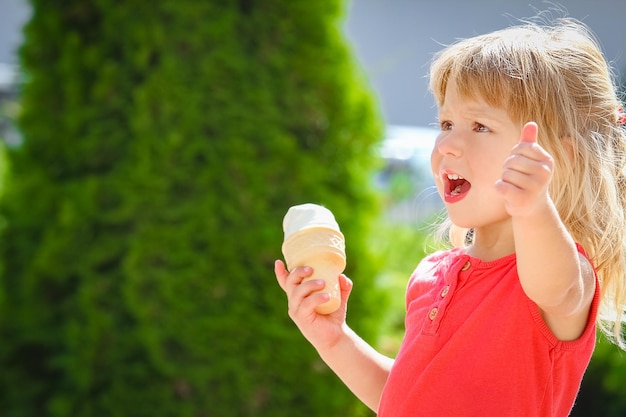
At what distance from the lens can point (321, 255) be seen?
5.84 feet

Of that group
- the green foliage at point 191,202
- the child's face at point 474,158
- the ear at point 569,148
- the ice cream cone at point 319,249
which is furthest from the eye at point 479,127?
the green foliage at point 191,202

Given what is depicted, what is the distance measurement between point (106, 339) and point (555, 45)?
272cm

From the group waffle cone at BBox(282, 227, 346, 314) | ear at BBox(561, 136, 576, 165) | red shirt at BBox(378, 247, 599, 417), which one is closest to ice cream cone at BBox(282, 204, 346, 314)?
waffle cone at BBox(282, 227, 346, 314)

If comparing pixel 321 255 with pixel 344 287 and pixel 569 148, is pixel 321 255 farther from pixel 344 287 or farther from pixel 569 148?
pixel 569 148

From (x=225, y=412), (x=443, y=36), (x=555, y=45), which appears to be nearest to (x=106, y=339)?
(x=225, y=412)

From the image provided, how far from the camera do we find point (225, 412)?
370 cm

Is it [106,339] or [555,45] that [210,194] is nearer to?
[106,339]

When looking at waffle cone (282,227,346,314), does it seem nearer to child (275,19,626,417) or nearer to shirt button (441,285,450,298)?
child (275,19,626,417)

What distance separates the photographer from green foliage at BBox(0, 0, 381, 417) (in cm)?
369

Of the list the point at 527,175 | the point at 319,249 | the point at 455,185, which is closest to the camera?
the point at 527,175

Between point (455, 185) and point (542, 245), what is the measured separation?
0.31 meters

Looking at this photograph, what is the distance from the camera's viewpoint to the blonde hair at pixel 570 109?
1.59m

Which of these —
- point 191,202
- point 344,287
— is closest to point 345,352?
point 344,287

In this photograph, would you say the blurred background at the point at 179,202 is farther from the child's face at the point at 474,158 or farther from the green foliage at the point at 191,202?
the child's face at the point at 474,158
